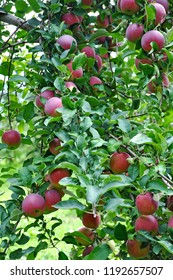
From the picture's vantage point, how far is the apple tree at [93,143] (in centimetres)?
102

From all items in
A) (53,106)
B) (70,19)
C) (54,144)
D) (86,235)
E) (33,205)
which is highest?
(70,19)

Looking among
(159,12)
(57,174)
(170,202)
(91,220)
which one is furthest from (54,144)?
(159,12)

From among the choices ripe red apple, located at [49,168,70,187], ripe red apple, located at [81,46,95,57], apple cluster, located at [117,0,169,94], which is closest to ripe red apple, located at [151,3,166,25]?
apple cluster, located at [117,0,169,94]

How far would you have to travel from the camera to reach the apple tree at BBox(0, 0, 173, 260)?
102 cm

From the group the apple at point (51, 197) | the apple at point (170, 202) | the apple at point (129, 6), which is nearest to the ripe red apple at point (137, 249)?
the apple at point (170, 202)

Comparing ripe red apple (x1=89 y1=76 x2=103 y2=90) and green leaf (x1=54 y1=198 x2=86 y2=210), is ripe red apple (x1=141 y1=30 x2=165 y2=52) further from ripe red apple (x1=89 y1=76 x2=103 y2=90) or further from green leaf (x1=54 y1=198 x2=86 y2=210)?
green leaf (x1=54 y1=198 x2=86 y2=210)

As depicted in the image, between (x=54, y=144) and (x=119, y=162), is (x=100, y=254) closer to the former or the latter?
(x=119, y=162)

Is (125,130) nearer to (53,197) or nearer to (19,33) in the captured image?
(53,197)

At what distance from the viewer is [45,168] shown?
3.83 ft

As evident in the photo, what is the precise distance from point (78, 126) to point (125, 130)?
12cm

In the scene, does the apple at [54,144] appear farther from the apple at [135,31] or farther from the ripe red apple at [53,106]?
the apple at [135,31]

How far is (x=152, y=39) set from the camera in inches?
47.7

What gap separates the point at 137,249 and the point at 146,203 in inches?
5.6
